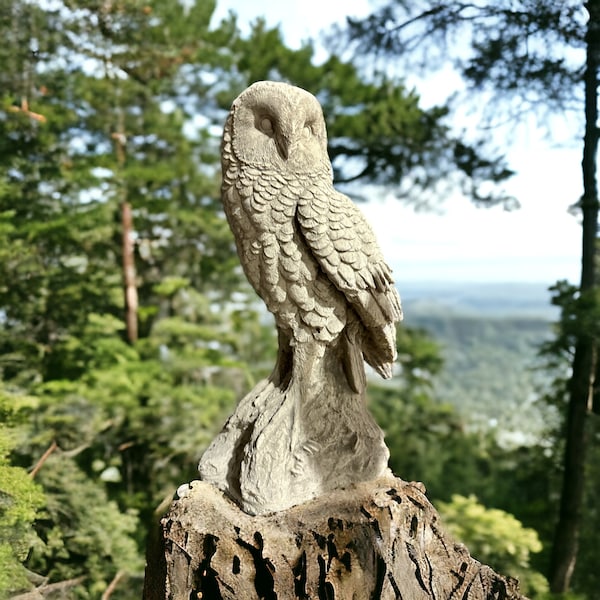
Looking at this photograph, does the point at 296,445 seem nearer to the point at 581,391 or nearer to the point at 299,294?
the point at 299,294

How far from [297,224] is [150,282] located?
283 centimetres

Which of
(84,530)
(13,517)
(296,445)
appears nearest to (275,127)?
(296,445)

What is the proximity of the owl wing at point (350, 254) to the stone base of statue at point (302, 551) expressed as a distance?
0.59 m

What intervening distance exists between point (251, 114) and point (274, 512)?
1.24m

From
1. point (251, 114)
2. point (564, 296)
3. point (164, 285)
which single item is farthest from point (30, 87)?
point (564, 296)

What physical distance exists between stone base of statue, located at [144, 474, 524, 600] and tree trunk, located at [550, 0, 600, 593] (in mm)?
2009

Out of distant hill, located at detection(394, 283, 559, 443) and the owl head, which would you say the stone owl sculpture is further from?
distant hill, located at detection(394, 283, 559, 443)

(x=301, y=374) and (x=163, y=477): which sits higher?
(x=301, y=374)

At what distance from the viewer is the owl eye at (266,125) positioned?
1.59 metres

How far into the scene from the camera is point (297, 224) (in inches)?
62.2

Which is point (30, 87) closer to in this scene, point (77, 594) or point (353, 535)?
point (77, 594)

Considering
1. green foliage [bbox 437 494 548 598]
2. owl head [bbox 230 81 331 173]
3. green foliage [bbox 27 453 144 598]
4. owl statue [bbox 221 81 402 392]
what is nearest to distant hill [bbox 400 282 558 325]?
green foliage [bbox 437 494 548 598]

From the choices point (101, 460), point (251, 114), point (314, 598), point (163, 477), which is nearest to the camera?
point (314, 598)

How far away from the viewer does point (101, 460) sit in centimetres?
366
